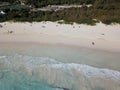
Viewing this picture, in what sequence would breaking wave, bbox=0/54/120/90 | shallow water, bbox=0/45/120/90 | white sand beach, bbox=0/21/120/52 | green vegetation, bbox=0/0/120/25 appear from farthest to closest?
green vegetation, bbox=0/0/120/25 → white sand beach, bbox=0/21/120/52 → shallow water, bbox=0/45/120/90 → breaking wave, bbox=0/54/120/90

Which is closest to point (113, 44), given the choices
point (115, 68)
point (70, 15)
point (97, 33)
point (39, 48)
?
point (97, 33)

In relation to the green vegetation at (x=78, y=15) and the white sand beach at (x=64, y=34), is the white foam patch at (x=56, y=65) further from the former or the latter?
the green vegetation at (x=78, y=15)

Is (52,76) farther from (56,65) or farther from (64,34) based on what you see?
(64,34)

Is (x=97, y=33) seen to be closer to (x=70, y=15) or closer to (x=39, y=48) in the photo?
(x=39, y=48)

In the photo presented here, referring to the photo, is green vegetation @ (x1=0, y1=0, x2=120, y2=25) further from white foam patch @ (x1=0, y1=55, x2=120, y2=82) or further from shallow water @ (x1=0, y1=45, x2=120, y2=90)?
white foam patch @ (x1=0, y1=55, x2=120, y2=82)

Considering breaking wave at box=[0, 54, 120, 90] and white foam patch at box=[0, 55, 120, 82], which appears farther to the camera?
white foam patch at box=[0, 55, 120, 82]

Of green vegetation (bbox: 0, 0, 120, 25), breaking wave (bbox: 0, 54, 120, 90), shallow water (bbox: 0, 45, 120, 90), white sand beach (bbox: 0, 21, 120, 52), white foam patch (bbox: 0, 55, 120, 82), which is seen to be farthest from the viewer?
green vegetation (bbox: 0, 0, 120, 25)

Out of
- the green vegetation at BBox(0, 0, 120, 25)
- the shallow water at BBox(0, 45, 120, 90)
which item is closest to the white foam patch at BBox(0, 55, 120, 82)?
the shallow water at BBox(0, 45, 120, 90)
